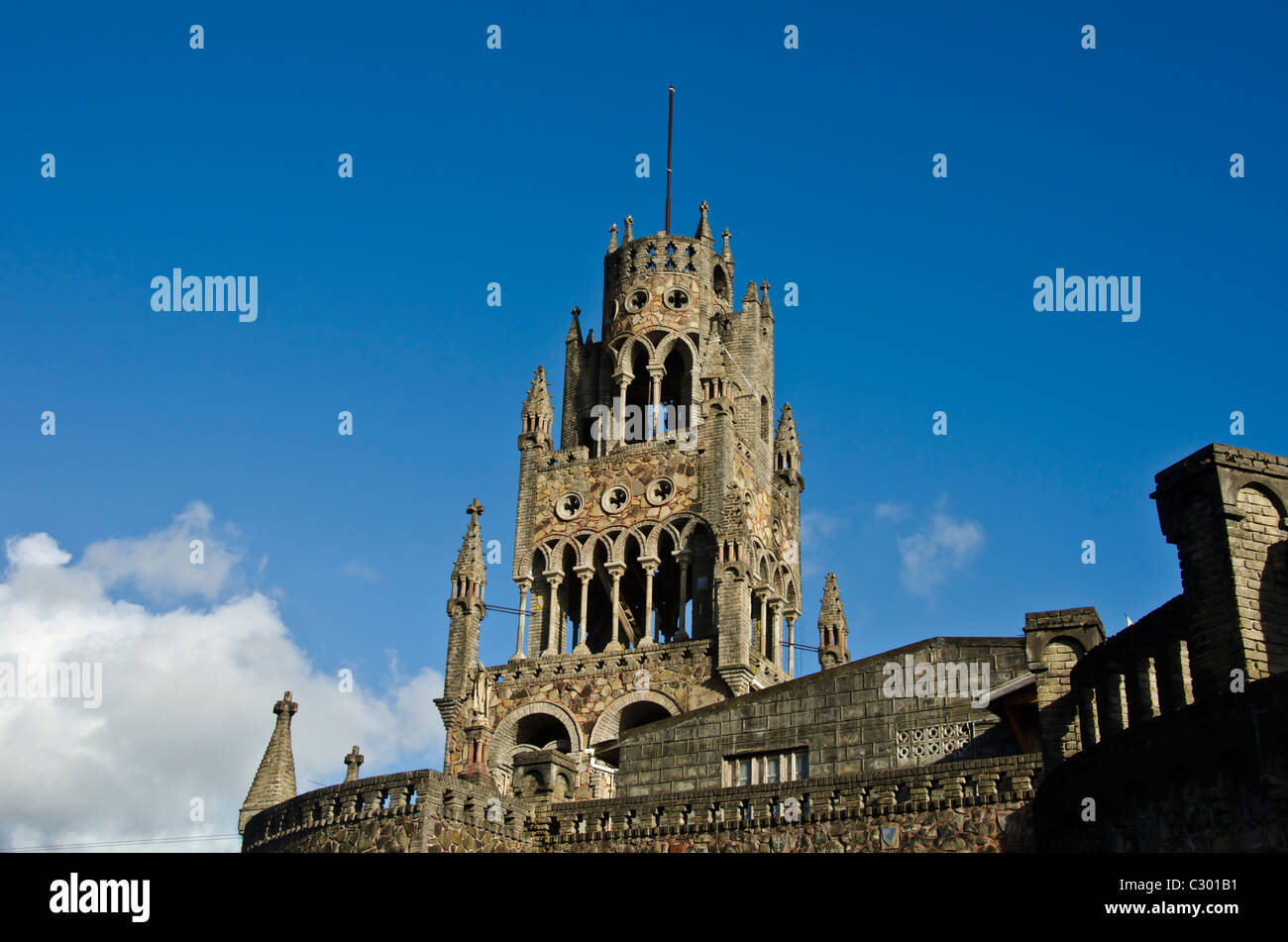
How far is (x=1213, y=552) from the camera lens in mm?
19969

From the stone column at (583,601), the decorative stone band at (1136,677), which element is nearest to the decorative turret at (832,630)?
the stone column at (583,601)

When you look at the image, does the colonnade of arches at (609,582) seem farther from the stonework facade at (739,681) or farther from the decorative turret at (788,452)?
the decorative turret at (788,452)

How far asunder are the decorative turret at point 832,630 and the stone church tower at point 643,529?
85.4 inches

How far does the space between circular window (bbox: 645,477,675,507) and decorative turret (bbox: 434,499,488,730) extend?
7.01m

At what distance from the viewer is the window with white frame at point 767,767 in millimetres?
35094

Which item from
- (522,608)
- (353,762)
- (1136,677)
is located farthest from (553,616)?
(1136,677)

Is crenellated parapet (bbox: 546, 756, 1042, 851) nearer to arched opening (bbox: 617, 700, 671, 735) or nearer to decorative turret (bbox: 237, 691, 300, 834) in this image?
decorative turret (bbox: 237, 691, 300, 834)

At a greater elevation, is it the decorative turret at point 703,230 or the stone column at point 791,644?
the decorative turret at point 703,230

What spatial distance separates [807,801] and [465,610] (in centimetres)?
2450

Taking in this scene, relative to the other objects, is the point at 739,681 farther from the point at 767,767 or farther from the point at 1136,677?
the point at 1136,677
